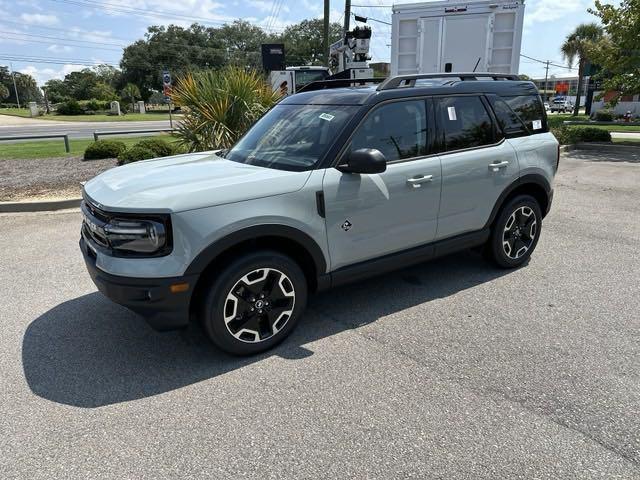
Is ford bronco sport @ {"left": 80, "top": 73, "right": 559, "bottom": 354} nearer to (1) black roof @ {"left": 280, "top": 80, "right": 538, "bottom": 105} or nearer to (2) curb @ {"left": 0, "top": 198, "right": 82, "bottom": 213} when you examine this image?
(1) black roof @ {"left": 280, "top": 80, "right": 538, "bottom": 105}

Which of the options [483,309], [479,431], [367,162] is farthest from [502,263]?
[479,431]

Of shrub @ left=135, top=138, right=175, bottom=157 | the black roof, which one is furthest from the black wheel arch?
shrub @ left=135, top=138, right=175, bottom=157

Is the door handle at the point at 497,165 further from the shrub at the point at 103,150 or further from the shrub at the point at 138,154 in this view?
the shrub at the point at 103,150

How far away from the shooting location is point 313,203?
3463 mm

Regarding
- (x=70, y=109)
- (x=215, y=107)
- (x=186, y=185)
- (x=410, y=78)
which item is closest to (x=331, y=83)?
(x=410, y=78)

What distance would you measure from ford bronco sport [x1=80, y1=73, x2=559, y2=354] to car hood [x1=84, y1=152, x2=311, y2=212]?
0.01 meters

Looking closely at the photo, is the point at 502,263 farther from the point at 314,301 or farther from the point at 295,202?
the point at 295,202

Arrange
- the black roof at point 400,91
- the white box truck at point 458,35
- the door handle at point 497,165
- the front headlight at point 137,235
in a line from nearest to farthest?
the front headlight at point 137,235 → the black roof at point 400,91 → the door handle at point 497,165 → the white box truck at point 458,35

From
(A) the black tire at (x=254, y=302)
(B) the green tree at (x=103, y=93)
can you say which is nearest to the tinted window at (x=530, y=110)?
(A) the black tire at (x=254, y=302)

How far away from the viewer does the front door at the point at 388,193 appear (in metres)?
3.60

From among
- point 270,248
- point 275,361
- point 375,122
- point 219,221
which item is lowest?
point 275,361

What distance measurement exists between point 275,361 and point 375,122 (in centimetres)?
196

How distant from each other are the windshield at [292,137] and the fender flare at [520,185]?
71.3 inches

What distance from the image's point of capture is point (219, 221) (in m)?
3.10
